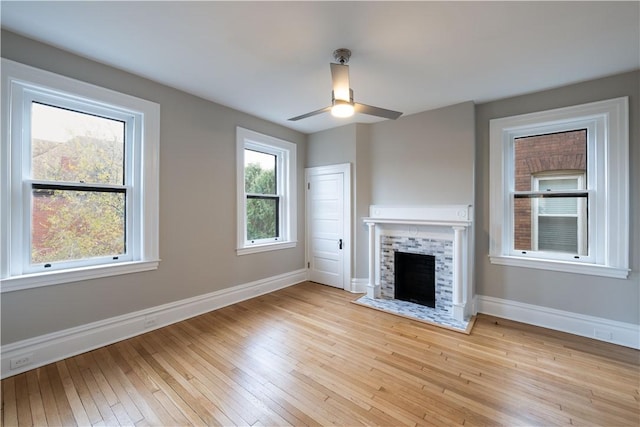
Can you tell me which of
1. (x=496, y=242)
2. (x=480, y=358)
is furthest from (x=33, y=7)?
(x=496, y=242)

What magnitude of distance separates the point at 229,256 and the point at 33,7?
2.87 metres

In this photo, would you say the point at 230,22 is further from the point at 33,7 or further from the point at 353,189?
the point at 353,189

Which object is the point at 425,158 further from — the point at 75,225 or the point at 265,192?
the point at 75,225

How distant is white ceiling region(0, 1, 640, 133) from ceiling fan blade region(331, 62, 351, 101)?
24 cm

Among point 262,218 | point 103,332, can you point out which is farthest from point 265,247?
point 103,332

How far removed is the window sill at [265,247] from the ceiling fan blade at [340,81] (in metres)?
2.57

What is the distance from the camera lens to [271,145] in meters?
4.23

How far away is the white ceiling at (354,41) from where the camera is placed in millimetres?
1815

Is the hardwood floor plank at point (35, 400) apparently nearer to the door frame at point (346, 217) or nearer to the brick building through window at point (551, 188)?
the door frame at point (346, 217)

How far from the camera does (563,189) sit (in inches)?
119

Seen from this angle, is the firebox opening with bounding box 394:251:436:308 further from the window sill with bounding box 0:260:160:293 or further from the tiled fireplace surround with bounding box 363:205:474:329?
the window sill with bounding box 0:260:160:293

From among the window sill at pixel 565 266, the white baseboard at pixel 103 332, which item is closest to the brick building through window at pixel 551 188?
the window sill at pixel 565 266

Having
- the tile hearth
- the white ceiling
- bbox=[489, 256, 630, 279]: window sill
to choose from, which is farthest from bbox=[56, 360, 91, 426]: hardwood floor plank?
bbox=[489, 256, 630, 279]: window sill

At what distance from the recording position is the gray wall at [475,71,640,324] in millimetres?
2600
